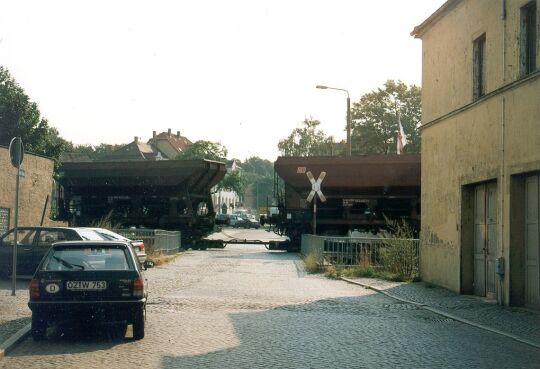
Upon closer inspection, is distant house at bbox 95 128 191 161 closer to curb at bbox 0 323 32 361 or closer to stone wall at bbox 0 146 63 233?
stone wall at bbox 0 146 63 233

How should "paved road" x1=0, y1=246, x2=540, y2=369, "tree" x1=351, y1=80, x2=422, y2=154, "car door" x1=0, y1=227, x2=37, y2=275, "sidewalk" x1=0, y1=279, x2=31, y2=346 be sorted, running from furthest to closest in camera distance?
"tree" x1=351, y1=80, x2=422, y2=154 → "car door" x1=0, y1=227, x2=37, y2=275 → "sidewalk" x1=0, y1=279, x2=31, y2=346 → "paved road" x1=0, y1=246, x2=540, y2=369

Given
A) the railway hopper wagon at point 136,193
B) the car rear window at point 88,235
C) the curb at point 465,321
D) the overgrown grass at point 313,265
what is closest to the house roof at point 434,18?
the curb at point 465,321

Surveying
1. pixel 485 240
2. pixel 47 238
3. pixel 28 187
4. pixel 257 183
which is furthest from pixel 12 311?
pixel 257 183

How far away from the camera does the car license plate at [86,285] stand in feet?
31.1

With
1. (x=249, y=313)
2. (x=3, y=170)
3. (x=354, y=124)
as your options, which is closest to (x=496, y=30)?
(x=249, y=313)

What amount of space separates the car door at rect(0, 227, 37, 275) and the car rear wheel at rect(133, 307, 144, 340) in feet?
27.7

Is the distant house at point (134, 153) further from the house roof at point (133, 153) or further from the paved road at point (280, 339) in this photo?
the paved road at point (280, 339)

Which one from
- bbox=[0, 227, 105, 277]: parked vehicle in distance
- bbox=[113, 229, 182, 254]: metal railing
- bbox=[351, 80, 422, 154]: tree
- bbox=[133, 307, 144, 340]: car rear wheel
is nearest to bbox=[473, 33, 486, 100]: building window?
bbox=[0, 227, 105, 277]: parked vehicle in distance

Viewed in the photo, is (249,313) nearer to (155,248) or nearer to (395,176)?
(155,248)

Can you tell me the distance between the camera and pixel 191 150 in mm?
100312

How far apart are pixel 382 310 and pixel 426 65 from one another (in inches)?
340

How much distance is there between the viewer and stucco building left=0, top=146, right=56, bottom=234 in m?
30.5

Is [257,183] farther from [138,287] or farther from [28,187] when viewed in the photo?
[138,287]

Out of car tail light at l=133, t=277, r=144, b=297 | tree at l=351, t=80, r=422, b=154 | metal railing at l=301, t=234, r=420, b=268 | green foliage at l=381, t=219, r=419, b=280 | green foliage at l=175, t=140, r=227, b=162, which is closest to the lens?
car tail light at l=133, t=277, r=144, b=297
